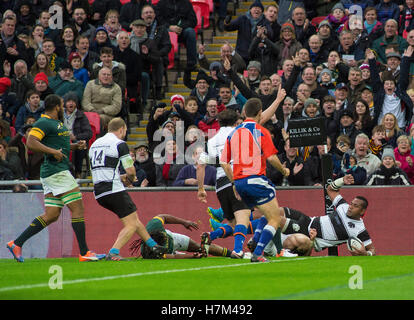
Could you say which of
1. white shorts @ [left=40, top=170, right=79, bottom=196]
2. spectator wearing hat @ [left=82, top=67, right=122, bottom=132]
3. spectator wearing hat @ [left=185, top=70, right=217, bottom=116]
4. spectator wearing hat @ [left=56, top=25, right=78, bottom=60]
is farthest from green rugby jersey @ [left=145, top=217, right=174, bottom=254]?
spectator wearing hat @ [left=56, top=25, right=78, bottom=60]

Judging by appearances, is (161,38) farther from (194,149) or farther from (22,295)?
(22,295)

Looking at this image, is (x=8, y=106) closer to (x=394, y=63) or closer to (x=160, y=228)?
(x=160, y=228)

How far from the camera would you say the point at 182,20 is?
802 inches

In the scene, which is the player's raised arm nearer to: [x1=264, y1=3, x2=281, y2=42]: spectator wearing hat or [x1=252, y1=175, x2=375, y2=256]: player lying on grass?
[x1=252, y1=175, x2=375, y2=256]: player lying on grass

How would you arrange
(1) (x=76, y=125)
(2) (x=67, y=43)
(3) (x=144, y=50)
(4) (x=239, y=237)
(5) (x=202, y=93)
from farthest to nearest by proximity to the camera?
(2) (x=67, y=43) → (3) (x=144, y=50) → (5) (x=202, y=93) → (1) (x=76, y=125) → (4) (x=239, y=237)

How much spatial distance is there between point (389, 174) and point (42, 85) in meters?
7.57

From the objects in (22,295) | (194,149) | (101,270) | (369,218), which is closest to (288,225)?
(369,218)

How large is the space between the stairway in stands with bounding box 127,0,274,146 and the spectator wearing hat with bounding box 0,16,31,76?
2.93 m

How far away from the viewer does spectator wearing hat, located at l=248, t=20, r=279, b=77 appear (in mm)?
18516

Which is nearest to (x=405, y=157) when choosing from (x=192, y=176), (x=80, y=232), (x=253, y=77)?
(x=192, y=176)

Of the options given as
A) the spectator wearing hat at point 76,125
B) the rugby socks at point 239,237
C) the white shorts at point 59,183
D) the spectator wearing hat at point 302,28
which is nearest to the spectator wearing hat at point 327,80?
the spectator wearing hat at point 302,28

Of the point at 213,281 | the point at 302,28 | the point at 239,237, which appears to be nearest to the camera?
the point at 213,281

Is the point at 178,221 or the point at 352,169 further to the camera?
the point at 352,169

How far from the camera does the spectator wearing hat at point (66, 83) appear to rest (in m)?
18.0
